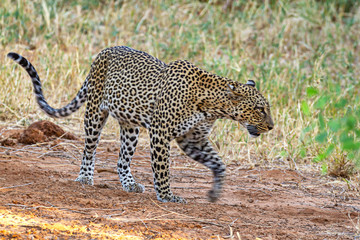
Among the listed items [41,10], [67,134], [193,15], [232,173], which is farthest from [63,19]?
[232,173]

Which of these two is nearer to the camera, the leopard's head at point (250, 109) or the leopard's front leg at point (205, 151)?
the leopard's head at point (250, 109)

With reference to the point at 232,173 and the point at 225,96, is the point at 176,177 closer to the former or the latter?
the point at 232,173

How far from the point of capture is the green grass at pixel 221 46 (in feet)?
28.0

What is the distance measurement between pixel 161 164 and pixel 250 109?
3.19 ft

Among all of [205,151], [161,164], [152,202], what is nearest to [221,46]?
[205,151]

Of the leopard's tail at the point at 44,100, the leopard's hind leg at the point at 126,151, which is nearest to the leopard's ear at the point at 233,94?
the leopard's hind leg at the point at 126,151

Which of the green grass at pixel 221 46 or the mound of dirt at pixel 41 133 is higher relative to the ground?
the green grass at pixel 221 46

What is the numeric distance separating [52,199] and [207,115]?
1.62m

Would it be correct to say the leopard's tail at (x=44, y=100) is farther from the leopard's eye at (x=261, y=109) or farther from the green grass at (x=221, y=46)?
the green grass at (x=221, y=46)

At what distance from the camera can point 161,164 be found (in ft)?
17.5

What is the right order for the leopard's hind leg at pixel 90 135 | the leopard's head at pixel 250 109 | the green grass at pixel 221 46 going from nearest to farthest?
the leopard's head at pixel 250 109
the leopard's hind leg at pixel 90 135
the green grass at pixel 221 46

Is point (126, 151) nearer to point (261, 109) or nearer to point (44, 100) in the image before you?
point (44, 100)

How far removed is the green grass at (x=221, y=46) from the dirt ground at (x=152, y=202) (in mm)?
804

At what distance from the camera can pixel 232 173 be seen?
716 cm
